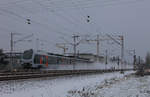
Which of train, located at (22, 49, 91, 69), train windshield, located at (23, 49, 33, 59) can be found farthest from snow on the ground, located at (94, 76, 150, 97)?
train windshield, located at (23, 49, 33, 59)

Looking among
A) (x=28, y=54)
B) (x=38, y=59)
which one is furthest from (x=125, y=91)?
(x=28, y=54)

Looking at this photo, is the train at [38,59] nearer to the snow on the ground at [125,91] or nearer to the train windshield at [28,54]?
the train windshield at [28,54]

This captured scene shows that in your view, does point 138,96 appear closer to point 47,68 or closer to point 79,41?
point 47,68

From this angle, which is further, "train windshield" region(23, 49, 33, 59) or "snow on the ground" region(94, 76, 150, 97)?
"train windshield" region(23, 49, 33, 59)

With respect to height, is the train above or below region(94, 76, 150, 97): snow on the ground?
above

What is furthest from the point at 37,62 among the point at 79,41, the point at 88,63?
the point at 88,63

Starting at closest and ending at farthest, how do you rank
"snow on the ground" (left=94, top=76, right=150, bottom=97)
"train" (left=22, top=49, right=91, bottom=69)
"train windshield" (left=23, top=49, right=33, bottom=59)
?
"snow on the ground" (left=94, top=76, right=150, bottom=97) < "train" (left=22, top=49, right=91, bottom=69) < "train windshield" (left=23, top=49, right=33, bottom=59)

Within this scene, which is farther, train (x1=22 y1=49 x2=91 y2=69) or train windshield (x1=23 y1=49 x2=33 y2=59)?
train windshield (x1=23 y1=49 x2=33 y2=59)

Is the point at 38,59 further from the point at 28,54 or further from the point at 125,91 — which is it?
the point at 125,91

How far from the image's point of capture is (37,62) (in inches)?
1431

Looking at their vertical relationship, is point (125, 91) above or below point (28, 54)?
below

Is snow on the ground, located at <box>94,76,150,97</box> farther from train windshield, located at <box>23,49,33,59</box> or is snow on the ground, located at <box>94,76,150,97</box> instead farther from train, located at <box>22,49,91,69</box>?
train windshield, located at <box>23,49,33,59</box>

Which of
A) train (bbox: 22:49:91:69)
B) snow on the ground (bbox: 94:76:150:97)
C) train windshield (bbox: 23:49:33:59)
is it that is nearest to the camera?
snow on the ground (bbox: 94:76:150:97)

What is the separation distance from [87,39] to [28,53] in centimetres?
1210
